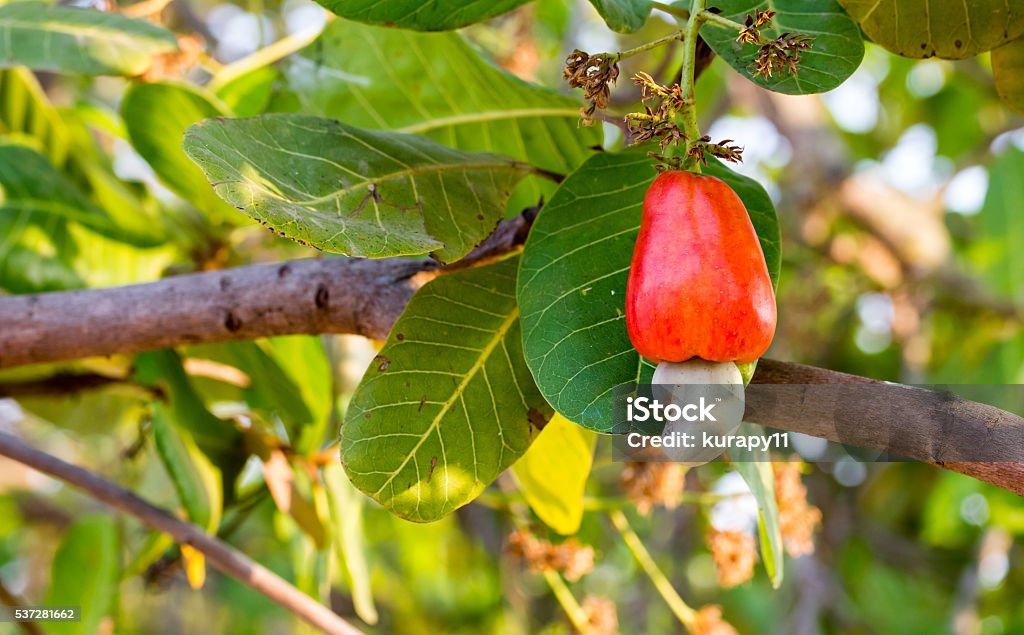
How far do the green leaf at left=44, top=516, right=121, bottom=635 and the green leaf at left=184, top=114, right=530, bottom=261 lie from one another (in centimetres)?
92

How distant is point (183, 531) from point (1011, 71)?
108 centimetres

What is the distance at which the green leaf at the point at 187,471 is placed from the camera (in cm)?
122

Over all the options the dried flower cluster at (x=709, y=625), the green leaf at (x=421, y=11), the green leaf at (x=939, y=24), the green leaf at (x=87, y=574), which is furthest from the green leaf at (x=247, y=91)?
the dried flower cluster at (x=709, y=625)

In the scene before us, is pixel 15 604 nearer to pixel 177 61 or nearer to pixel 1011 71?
pixel 177 61

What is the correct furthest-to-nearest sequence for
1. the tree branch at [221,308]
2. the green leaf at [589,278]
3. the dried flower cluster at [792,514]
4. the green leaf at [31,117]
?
the green leaf at [31,117], the dried flower cluster at [792,514], the tree branch at [221,308], the green leaf at [589,278]

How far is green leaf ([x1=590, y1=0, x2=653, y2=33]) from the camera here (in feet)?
2.61

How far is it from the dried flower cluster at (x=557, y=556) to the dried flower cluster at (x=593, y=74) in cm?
82

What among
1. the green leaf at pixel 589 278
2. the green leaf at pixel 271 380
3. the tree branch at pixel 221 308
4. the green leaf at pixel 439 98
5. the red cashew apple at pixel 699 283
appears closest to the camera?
the red cashew apple at pixel 699 283

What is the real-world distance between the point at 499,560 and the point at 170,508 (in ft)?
4.23

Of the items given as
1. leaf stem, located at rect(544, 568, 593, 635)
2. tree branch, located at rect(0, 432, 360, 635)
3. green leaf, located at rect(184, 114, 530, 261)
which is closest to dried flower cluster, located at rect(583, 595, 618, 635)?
leaf stem, located at rect(544, 568, 593, 635)

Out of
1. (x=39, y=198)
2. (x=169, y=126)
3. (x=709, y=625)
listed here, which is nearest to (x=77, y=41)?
(x=169, y=126)

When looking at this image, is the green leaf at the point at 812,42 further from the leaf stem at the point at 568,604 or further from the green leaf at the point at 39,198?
the green leaf at the point at 39,198

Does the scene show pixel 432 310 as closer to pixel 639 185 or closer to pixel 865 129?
pixel 639 185

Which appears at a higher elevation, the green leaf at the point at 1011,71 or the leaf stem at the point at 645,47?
the green leaf at the point at 1011,71
